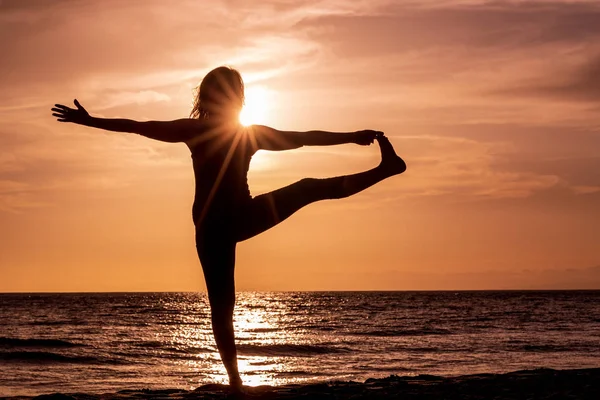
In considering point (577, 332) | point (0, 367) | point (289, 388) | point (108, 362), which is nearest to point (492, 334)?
point (577, 332)

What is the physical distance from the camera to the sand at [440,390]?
18.0ft

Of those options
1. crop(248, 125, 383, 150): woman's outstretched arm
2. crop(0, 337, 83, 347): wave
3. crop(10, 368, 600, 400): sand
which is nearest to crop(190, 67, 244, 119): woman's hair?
crop(248, 125, 383, 150): woman's outstretched arm

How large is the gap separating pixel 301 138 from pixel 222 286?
50.1 inches

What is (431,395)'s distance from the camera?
551 cm

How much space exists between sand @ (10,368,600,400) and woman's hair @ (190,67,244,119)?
84.5 inches

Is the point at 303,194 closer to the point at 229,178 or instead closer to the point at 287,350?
the point at 229,178

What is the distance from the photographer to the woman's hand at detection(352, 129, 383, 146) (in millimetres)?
5375

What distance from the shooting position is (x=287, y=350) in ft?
75.2

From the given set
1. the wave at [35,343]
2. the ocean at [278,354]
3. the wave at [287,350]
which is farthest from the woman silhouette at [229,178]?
the wave at [35,343]

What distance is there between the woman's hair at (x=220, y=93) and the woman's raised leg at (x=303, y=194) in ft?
2.51

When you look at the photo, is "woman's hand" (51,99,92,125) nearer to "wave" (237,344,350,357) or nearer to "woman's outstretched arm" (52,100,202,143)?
"woman's outstretched arm" (52,100,202,143)

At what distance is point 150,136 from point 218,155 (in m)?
0.57

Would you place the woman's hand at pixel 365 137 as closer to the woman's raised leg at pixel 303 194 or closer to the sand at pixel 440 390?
the woman's raised leg at pixel 303 194

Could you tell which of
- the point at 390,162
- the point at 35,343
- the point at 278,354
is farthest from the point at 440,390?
the point at 35,343
